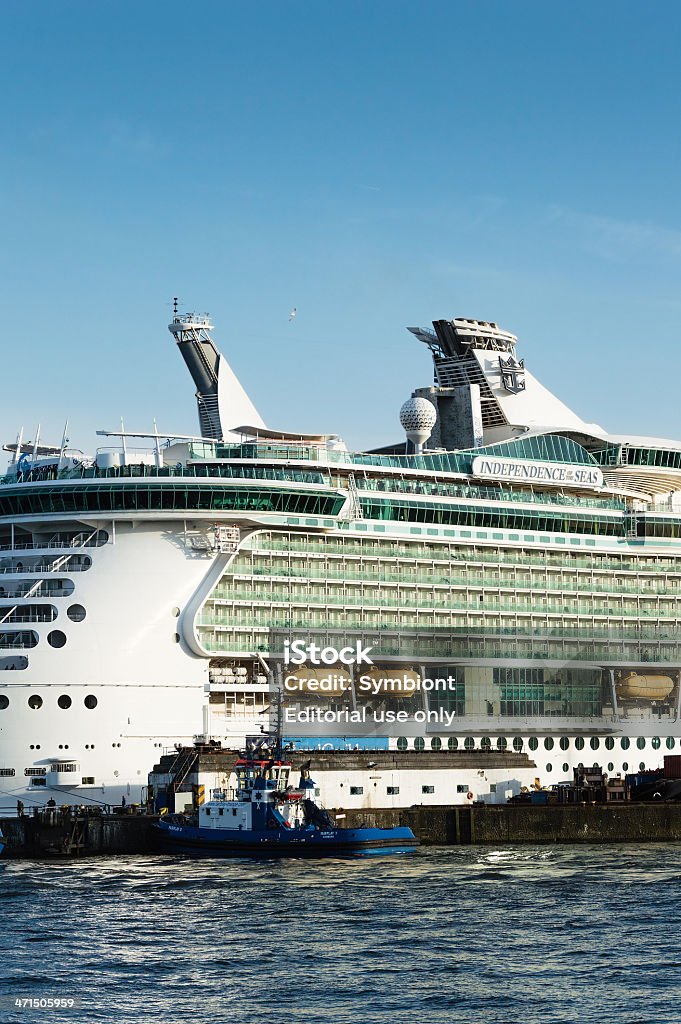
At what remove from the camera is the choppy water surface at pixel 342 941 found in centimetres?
3762

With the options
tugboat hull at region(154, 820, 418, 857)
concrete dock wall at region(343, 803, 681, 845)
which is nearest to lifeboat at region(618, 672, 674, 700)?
concrete dock wall at region(343, 803, 681, 845)

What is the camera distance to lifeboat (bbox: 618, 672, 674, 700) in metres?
82.3

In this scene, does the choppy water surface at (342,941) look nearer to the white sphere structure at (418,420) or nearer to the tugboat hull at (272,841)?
the tugboat hull at (272,841)

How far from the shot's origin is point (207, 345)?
83.4 meters

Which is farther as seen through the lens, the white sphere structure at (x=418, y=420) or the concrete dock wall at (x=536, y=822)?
the white sphere structure at (x=418, y=420)

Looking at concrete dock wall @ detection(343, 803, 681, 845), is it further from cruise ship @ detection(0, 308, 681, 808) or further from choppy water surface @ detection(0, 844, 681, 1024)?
choppy water surface @ detection(0, 844, 681, 1024)

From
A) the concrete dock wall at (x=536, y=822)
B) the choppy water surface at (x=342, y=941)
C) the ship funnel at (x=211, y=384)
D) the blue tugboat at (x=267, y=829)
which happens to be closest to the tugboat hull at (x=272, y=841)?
the blue tugboat at (x=267, y=829)

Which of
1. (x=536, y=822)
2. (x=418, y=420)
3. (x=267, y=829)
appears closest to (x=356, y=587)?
(x=418, y=420)

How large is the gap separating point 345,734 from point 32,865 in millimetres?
16010

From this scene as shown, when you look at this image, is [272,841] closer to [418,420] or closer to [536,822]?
[536,822]

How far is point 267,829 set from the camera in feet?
202

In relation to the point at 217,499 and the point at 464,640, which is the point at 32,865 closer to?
the point at 217,499

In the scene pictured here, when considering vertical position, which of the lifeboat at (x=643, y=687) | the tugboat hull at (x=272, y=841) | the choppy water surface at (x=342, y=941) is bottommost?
the choppy water surface at (x=342, y=941)

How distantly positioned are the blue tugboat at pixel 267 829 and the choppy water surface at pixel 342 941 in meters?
0.87
